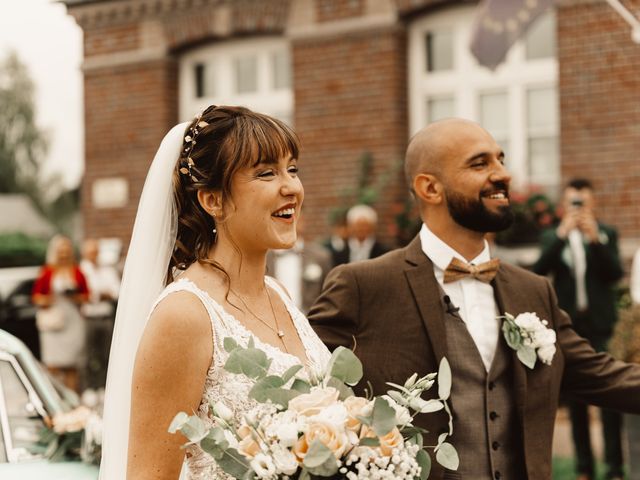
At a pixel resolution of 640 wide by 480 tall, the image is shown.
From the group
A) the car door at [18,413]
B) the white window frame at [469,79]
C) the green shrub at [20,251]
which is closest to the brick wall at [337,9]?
the white window frame at [469,79]

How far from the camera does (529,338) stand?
3.68 m

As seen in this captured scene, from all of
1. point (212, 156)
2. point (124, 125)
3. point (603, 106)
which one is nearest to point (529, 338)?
point (212, 156)

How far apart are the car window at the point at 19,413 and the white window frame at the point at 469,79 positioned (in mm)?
7161

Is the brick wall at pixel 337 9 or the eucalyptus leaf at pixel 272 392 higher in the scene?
the brick wall at pixel 337 9

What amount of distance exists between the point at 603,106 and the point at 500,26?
1.66 m

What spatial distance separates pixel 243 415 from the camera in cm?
268

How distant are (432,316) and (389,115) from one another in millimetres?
8099

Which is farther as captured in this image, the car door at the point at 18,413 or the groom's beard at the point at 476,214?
the car door at the point at 18,413

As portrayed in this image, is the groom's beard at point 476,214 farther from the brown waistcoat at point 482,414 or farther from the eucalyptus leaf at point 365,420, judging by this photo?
the eucalyptus leaf at point 365,420

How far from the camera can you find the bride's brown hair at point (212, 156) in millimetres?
2896

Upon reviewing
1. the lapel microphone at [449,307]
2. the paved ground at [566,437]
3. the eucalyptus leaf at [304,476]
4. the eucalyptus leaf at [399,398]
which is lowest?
the paved ground at [566,437]

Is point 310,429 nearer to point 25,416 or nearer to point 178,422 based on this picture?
point 178,422

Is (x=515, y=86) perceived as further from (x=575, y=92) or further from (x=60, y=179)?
(x=60, y=179)

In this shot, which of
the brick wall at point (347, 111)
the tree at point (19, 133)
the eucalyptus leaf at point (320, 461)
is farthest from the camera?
the tree at point (19, 133)
